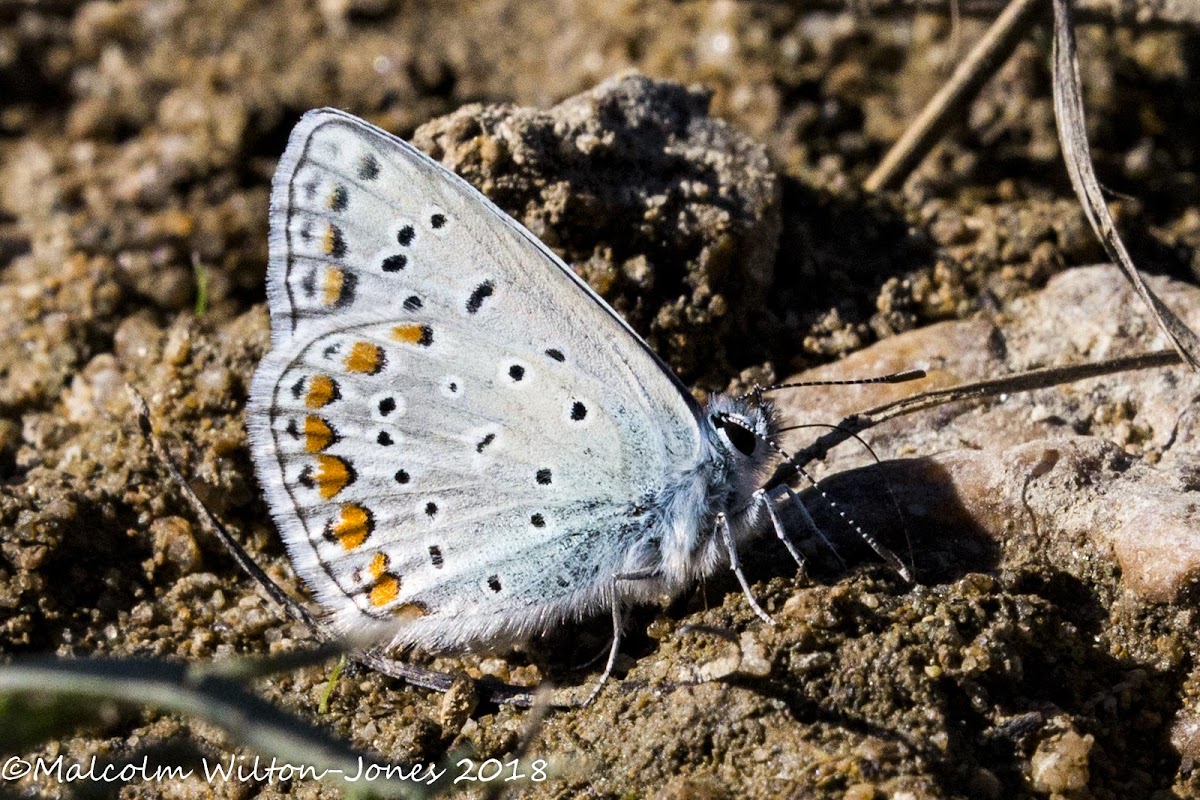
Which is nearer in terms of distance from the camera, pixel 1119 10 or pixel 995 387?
pixel 995 387

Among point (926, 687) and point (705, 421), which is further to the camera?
point (705, 421)

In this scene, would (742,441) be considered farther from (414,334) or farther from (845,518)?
(414,334)

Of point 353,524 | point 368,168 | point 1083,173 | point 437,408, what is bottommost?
point 353,524

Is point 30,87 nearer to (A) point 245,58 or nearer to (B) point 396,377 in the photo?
(A) point 245,58

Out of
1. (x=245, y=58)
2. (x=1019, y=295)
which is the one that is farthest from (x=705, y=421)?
(x=245, y=58)

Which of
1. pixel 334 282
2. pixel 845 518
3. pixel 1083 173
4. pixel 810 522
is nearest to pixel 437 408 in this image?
pixel 334 282

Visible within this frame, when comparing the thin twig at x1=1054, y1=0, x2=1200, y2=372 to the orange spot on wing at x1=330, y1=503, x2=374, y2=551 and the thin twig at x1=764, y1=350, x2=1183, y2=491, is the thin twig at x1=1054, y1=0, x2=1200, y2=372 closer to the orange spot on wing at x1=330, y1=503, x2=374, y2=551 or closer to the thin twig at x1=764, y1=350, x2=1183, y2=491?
the thin twig at x1=764, y1=350, x2=1183, y2=491

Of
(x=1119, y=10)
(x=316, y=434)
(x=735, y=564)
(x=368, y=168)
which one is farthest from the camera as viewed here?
(x=1119, y=10)
